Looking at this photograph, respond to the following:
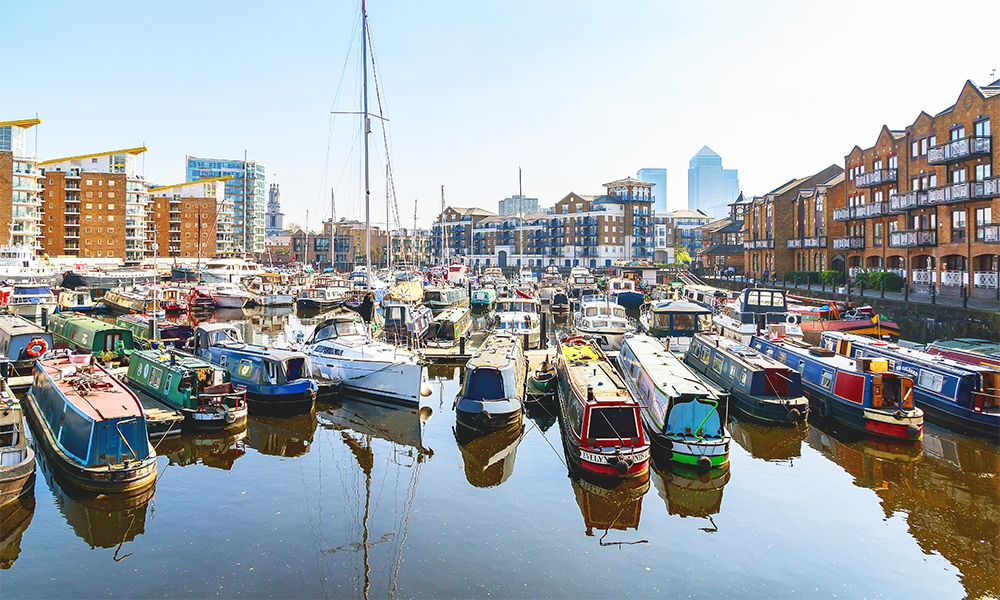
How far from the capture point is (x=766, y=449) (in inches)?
790

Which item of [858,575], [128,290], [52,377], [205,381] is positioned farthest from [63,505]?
[128,290]

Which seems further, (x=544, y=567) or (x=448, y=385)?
(x=448, y=385)

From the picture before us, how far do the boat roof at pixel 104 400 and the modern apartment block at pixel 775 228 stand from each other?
220 ft

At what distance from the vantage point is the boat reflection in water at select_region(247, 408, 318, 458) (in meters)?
20.3

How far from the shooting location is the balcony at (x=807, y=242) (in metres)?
63.8

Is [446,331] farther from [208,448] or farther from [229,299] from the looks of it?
[229,299]

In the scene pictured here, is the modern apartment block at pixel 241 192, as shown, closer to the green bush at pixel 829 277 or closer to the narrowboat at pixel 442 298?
the narrowboat at pixel 442 298

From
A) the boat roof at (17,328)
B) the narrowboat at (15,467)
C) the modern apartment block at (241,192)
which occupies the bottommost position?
the narrowboat at (15,467)

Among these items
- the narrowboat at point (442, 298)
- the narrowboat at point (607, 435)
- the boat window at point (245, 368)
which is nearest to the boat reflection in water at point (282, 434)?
the boat window at point (245, 368)

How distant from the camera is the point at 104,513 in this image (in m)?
14.7

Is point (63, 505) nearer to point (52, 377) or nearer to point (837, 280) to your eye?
point (52, 377)

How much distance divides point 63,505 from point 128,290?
58.2 meters

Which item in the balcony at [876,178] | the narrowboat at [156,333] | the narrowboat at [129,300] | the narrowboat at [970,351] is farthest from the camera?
the narrowboat at [129,300]

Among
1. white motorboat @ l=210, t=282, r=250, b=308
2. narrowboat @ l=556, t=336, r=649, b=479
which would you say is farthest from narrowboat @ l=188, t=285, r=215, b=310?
narrowboat @ l=556, t=336, r=649, b=479
